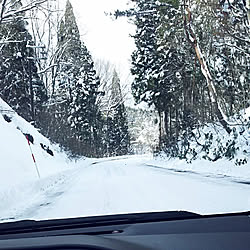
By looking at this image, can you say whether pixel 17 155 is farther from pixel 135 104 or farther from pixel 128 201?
pixel 135 104

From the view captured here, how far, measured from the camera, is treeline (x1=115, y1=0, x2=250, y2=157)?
1579 cm

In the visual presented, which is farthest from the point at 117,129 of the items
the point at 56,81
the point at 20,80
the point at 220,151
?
the point at 220,151

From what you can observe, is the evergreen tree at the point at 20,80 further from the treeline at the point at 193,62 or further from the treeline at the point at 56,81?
the treeline at the point at 193,62

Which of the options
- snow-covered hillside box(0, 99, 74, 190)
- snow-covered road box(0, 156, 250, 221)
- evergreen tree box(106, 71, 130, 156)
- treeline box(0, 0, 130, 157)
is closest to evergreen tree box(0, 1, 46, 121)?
treeline box(0, 0, 130, 157)

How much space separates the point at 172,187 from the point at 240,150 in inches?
296

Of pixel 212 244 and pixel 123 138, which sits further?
pixel 123 138

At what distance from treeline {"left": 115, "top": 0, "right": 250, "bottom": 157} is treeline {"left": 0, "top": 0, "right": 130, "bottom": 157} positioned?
5232 millimetres

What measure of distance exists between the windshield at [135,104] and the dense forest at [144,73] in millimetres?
78

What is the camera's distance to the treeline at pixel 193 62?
621 inches

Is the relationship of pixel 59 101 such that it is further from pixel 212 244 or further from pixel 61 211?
pixel 212 244

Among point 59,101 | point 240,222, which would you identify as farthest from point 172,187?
point 59,101

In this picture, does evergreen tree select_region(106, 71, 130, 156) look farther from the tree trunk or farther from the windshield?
the tree trunk

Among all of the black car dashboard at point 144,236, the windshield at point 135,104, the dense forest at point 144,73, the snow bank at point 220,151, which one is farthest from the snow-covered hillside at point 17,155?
the black car dashboard at point 144,236

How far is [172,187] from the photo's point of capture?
8.88m
